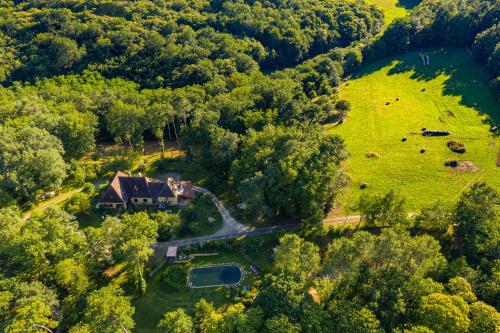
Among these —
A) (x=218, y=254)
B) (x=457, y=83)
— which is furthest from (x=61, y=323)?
(x=457, y=83)

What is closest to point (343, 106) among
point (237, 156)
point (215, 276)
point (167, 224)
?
point (237, 156)

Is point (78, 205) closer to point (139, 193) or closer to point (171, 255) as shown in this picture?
point (139, 193)

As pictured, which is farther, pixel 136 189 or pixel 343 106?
pixel 343 106

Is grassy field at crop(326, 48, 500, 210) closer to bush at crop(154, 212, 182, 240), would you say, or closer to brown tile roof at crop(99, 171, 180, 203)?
bush at crop(154, 212, 182, 240)

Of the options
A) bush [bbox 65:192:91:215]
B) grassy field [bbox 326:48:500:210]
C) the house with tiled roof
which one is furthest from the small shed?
grassy field [bbox 326:48:500:210]

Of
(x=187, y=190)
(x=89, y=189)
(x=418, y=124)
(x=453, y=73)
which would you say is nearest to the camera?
(x=187, y=190)
